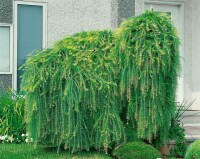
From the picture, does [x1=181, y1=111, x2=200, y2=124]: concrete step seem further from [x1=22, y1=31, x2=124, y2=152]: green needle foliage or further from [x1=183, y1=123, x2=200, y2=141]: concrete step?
[x1=22, y1=31, x2=124, y2=152]: green needle foliage

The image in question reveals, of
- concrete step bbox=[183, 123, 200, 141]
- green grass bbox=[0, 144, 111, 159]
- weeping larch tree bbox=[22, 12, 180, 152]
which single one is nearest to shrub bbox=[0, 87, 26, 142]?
green grass bbox=[0, 144, 111, 159]

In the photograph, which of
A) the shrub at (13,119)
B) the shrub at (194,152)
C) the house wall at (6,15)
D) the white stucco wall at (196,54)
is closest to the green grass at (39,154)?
the shrub at (13,119)

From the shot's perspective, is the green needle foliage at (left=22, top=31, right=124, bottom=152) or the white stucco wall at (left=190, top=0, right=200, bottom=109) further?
the white stucco wall at (left=190, top=0, right=200, bottom=109)

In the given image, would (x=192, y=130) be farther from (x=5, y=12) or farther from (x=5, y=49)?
(x=5, y=12)

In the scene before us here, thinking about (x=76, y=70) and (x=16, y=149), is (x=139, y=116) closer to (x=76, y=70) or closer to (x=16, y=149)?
(x=76, y=70)

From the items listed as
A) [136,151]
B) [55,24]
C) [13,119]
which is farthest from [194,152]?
[55,24]

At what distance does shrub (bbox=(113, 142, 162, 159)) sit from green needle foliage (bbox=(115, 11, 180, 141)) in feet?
0.53

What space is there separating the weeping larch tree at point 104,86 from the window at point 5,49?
2842mm

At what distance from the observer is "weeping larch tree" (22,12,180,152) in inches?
288

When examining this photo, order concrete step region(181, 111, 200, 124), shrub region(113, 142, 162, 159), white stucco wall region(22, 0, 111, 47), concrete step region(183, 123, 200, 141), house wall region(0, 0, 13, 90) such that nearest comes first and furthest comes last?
shrub region(113, 142, 162, 159), concrete step region(183, 123, 200, 141), house wall region(0, 0, 13, 90), concrete step region(181, 111, 200, 124), white stucco wall region(22, 0, 111, 47)

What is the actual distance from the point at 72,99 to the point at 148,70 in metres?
1.23

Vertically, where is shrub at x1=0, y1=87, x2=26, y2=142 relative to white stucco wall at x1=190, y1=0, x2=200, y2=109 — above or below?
below

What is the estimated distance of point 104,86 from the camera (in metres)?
7.36

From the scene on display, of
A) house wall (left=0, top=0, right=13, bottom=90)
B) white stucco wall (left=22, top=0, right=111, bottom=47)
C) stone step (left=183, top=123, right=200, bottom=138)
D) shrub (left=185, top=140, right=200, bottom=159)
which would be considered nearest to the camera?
shrub (left=185, top=140, right=200, bottom=159)
